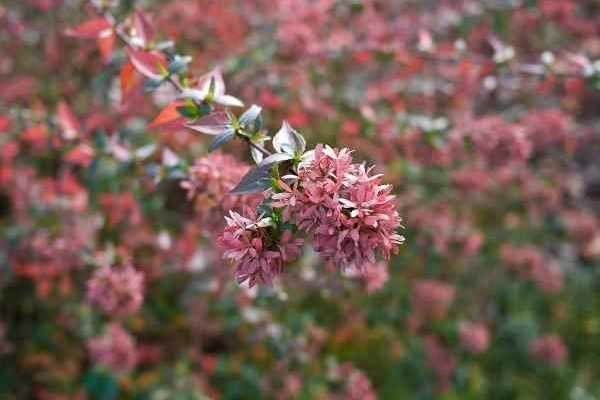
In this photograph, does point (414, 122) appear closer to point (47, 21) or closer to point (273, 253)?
point (273, 253)

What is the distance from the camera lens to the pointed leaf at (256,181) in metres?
1.03

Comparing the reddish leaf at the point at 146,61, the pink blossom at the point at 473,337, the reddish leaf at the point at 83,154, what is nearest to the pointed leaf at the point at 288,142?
the reddish leaf at the point at 146,61

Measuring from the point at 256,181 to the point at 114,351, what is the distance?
55.7 inches

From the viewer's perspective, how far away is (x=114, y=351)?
2232mm

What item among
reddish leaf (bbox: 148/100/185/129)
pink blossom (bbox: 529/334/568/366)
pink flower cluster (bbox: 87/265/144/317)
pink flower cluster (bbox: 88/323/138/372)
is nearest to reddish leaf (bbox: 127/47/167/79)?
reddish leaf (bbox: 148/100/185/129)

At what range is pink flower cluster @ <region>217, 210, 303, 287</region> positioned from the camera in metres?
1.00

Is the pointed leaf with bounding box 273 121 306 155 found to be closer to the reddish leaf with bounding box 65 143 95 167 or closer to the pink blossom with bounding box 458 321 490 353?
the reddish leaf with bounding box 65 143 95 167

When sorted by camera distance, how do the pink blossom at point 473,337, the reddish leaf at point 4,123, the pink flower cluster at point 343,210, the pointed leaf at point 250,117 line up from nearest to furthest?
1. the pink flower cluster at point 343,210
2. the pointed leaf at point 250,117
3. the reddish leaf at point 4,123
4. the pink blossom at point 473,337

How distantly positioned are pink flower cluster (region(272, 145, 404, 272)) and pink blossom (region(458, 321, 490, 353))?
2.31 meters

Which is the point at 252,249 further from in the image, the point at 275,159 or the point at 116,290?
the point at 116,290

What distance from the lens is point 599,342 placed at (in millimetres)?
3527

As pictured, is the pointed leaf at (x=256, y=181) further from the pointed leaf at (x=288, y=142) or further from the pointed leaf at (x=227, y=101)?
the pointed leaf at (x=227, y=101)

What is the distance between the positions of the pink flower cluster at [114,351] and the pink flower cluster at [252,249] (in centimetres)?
135

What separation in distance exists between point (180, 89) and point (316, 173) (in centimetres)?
46
